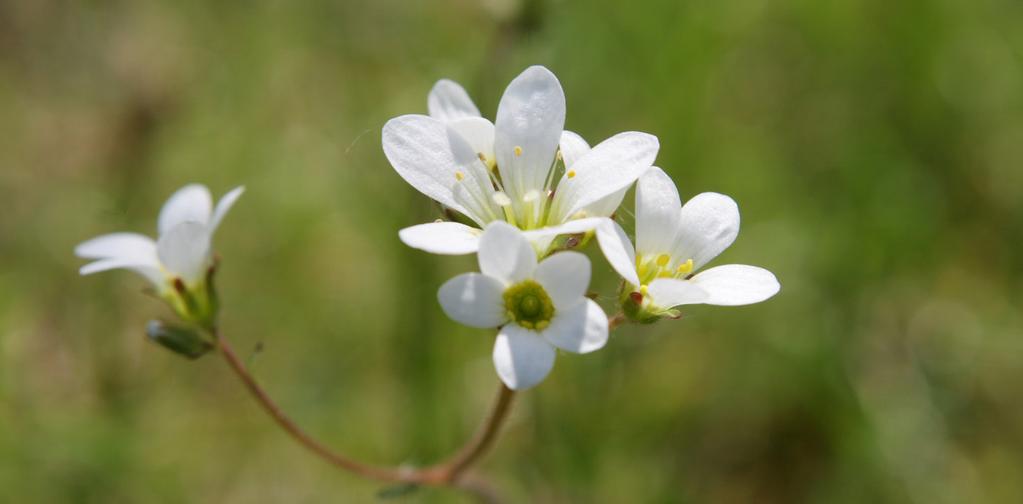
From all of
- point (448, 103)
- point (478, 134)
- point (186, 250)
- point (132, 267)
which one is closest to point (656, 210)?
point (478, 134)

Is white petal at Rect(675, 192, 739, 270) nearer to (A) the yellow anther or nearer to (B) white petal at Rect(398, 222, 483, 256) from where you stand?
(A) the yellow anther

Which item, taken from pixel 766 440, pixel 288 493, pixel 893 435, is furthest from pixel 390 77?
pixel 893 435

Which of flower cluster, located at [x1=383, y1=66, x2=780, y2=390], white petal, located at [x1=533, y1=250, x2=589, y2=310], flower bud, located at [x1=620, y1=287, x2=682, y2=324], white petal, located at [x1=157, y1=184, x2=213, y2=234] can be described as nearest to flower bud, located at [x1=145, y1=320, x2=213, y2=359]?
white petal, located at [x1=157, y1=184, x2=213, y2=234]

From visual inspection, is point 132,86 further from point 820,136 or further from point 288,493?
point 820,136

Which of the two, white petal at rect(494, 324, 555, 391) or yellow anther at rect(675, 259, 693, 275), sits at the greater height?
yellow anther at rect(675, 259, 693, 275)

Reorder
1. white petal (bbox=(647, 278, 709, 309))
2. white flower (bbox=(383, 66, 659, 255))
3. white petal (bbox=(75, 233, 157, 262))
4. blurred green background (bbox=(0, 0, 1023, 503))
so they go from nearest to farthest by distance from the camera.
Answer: white petal (bbox=(647, 278, 709, 309))
white flower (bbox=(383, 66, 659, 255))
white petal (bbox=(75, 233, 157, 262))
blurred green background (bbox=(0, 0, 1023, 503))
